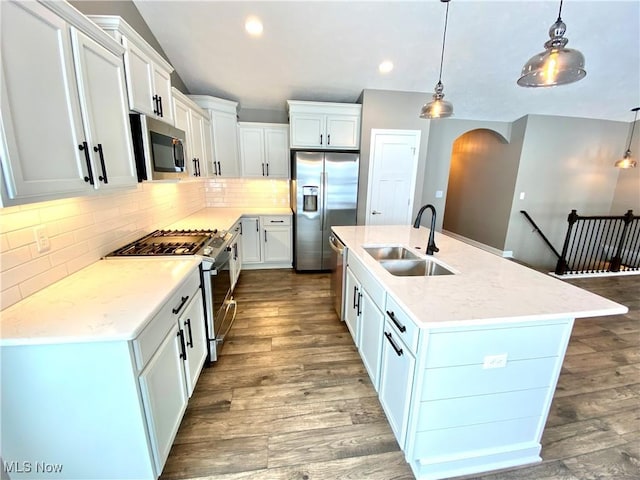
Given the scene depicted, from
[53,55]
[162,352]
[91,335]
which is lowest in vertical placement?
[162,352]

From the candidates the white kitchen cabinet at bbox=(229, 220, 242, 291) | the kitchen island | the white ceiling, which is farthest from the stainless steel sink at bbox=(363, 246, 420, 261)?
the white ceiling

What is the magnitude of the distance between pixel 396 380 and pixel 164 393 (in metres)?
1.22

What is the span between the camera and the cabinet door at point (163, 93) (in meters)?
2.06

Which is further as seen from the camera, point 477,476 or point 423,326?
point 477,476

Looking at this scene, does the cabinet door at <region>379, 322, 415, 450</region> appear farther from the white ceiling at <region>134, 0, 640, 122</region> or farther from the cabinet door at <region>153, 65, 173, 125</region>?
the white ceiling at <region>134, 0, 640, 122</region>

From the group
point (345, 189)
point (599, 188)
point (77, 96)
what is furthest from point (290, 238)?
point (599, 188)

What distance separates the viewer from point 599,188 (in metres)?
5.30

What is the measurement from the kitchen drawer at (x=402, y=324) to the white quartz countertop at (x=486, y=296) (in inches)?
3.4

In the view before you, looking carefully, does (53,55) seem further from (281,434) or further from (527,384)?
(527,384)

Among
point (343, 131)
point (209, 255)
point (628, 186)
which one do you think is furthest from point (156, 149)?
point (628, 186)

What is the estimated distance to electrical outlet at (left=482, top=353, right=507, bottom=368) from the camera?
4.22ft

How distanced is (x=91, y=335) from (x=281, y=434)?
47.6 inches

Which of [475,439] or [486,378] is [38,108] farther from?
[475,439]

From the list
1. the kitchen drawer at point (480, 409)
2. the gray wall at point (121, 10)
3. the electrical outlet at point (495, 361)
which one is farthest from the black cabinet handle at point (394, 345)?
the gray wall at point (121, 10)
